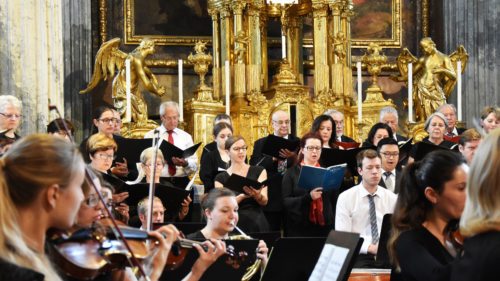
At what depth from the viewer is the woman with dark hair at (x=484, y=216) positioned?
10.0 ft

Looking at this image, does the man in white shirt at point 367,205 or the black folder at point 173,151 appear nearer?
the man in white shirt at point 367,205

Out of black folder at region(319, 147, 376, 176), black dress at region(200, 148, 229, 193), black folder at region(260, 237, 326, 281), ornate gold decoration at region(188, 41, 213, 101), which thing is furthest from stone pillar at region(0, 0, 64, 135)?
black folder at region(260, 237, 326, 281)

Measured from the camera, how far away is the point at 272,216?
26.8 feet

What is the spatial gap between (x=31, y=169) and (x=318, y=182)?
5.01 meters

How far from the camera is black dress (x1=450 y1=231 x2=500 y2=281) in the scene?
9.95 feet

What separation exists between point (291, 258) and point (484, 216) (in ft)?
7.06

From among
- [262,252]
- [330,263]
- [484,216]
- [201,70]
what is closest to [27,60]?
[201,70]

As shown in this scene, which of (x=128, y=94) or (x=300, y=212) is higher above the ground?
(x=128, y=94)

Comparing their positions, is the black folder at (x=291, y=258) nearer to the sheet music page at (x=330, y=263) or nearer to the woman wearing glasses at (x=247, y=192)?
the sheet music page at (x=330, y=263)

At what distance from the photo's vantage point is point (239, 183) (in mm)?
7508

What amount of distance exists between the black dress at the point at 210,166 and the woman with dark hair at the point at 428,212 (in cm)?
425

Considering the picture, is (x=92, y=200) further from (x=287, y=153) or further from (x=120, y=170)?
(x=287, y=153)

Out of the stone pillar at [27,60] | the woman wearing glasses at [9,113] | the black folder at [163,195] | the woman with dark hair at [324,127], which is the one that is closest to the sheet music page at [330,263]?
the black folder at [163,195]

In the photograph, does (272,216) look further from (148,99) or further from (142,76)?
(148,99)
